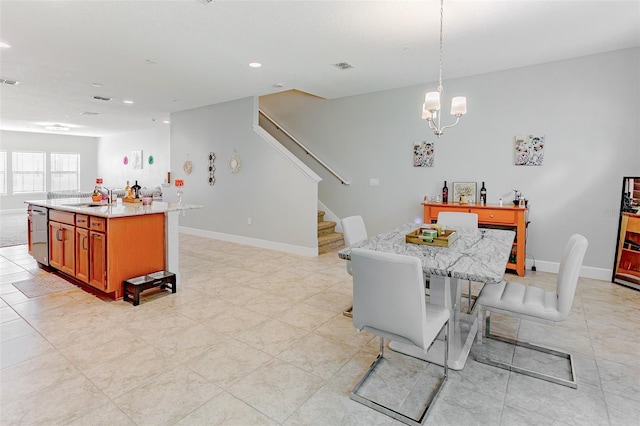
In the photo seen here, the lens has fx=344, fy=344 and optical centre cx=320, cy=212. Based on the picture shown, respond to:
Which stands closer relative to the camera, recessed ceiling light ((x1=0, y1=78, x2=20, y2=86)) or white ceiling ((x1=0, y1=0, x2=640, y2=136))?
white ceiling ((x1=0, y1=0, x2=640, y2=136))

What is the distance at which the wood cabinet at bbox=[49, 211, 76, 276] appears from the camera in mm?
4023

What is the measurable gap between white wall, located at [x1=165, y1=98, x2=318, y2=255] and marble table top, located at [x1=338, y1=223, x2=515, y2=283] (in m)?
2.83

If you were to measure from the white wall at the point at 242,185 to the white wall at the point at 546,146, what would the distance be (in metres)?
1.22

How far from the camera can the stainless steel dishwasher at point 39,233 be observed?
14.8 feet

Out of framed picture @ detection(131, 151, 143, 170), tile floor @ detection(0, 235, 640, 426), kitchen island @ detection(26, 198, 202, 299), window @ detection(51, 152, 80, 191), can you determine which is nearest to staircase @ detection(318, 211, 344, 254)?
tile floor @ detection(0, 235, 640, 426)

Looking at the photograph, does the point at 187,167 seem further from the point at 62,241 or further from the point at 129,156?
the point at 129,156

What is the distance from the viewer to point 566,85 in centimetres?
439

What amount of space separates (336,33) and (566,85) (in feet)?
10.3

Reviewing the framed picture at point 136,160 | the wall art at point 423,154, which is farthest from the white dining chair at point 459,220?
the framed picture at point 136,160

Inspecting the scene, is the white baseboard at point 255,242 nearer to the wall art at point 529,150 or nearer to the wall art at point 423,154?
the wall art at point 423,154

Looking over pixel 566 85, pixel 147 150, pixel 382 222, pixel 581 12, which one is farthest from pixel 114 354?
pixel 147 150

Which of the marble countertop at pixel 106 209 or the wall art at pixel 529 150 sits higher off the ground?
the wall art at pixel 529 150

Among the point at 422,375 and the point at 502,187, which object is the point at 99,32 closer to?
the point at 422,375

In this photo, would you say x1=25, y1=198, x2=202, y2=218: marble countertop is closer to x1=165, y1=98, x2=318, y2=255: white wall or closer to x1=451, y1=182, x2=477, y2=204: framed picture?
x1=165, y1=98, x2=318, y2=255: white wall
